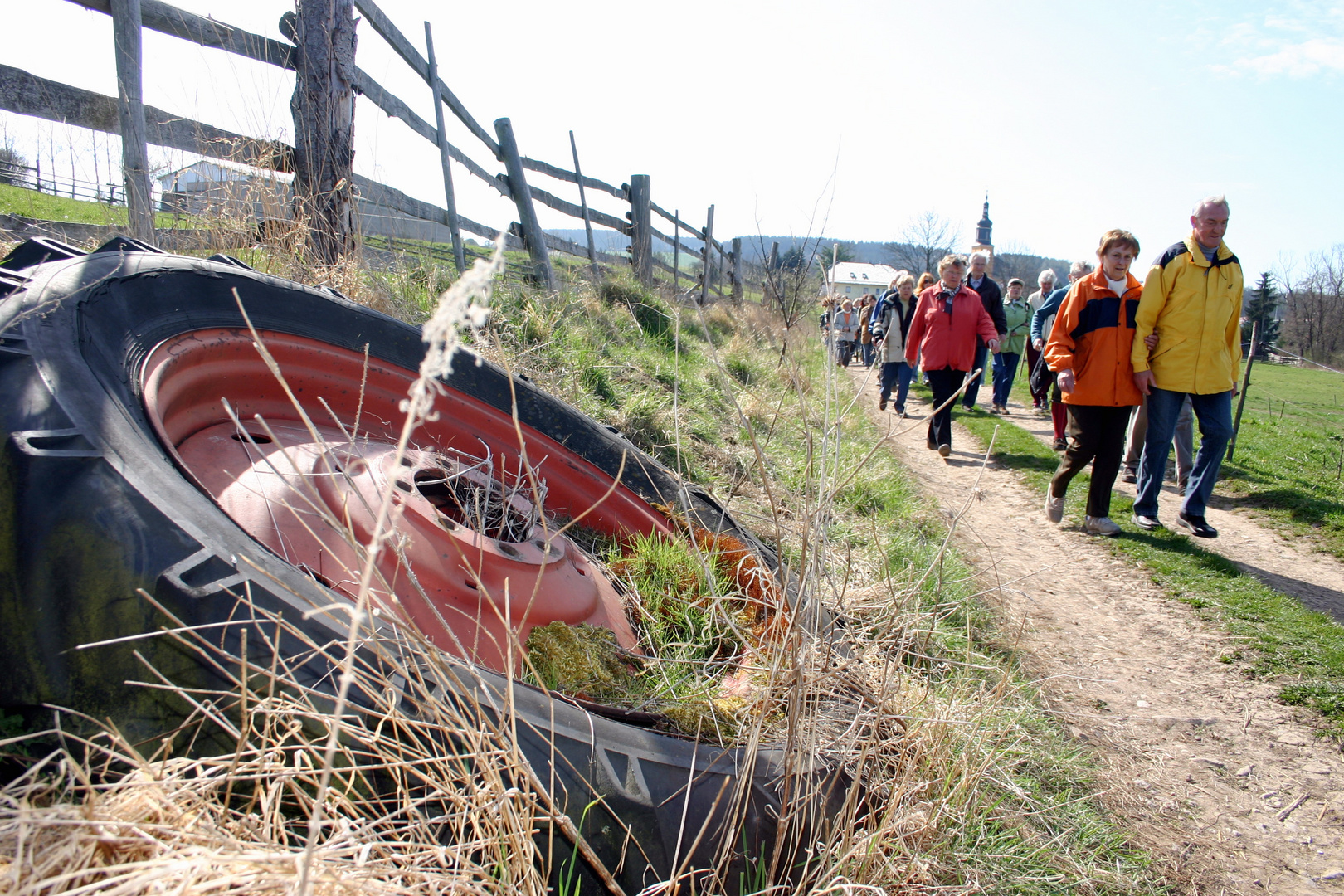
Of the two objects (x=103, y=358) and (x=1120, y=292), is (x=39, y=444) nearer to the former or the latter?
(x=103, y=358)

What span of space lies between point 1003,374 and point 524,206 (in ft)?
22.7

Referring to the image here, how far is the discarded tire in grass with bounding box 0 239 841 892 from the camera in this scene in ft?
4.02

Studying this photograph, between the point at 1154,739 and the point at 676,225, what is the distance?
14.0m

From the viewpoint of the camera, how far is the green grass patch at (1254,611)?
323cm

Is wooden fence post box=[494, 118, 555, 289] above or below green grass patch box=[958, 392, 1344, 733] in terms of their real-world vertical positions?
above

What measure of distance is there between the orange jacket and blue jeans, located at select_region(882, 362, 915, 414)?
3.32 meters

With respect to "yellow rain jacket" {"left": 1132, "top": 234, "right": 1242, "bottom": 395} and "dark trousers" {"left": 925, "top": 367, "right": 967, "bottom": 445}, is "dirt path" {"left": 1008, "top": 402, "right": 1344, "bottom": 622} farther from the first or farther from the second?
"dark trousers" {"left": 925, "top": 367, "right": 967, "bottom": 445}

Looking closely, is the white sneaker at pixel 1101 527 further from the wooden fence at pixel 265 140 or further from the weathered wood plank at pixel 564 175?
the weathered wood plank at pixel 564 175

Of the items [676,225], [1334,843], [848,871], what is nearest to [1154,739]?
[1334,843]

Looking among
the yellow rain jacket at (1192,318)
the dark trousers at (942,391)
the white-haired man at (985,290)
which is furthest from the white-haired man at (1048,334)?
the yellow rain jacket at (1192,318)

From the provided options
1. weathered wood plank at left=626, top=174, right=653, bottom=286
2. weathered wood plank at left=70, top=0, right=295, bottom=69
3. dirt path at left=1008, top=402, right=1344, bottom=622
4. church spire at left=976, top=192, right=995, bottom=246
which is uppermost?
church spire at left=976, top=192, right=995, bottom=246

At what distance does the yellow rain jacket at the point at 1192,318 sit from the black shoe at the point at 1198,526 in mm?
931

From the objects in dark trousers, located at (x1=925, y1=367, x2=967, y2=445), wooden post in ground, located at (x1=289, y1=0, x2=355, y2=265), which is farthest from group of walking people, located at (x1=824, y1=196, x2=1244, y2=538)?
wooden post in ground, located at (x1=289, y1=0, x2=355, y2=265)

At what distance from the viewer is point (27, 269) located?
187cm
